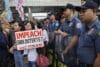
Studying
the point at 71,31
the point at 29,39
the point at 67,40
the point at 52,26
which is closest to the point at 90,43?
the point at 71,31

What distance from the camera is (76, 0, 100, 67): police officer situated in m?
5.30

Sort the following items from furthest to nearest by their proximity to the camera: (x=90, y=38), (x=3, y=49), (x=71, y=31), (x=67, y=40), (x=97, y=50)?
(x=3, y=49) < (x=67, y=40) < (x=71, y=31) < (x=90, y=38) < (x=97, y=50)

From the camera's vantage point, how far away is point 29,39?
8.85 meters

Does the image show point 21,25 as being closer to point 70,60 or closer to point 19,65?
point 19,65

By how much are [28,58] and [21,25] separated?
100 cm

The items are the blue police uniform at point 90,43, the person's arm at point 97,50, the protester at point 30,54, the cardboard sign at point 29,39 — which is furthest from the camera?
the cardboard sign at point 29,39

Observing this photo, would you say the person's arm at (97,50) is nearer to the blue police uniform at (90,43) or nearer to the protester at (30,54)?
the blue police uniform at (90,43)

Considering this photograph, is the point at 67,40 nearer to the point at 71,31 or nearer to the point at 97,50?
the point at 71,31

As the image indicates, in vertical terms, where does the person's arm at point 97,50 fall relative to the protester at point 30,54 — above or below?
above

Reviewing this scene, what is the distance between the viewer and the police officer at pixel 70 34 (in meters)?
6.75

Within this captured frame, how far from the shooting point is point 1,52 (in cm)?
877

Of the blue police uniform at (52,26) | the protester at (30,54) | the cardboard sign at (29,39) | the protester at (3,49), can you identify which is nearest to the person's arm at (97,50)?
the protester at (30,54)

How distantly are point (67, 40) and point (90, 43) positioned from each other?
174 centimetres

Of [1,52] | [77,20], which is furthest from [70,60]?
[1,52]
